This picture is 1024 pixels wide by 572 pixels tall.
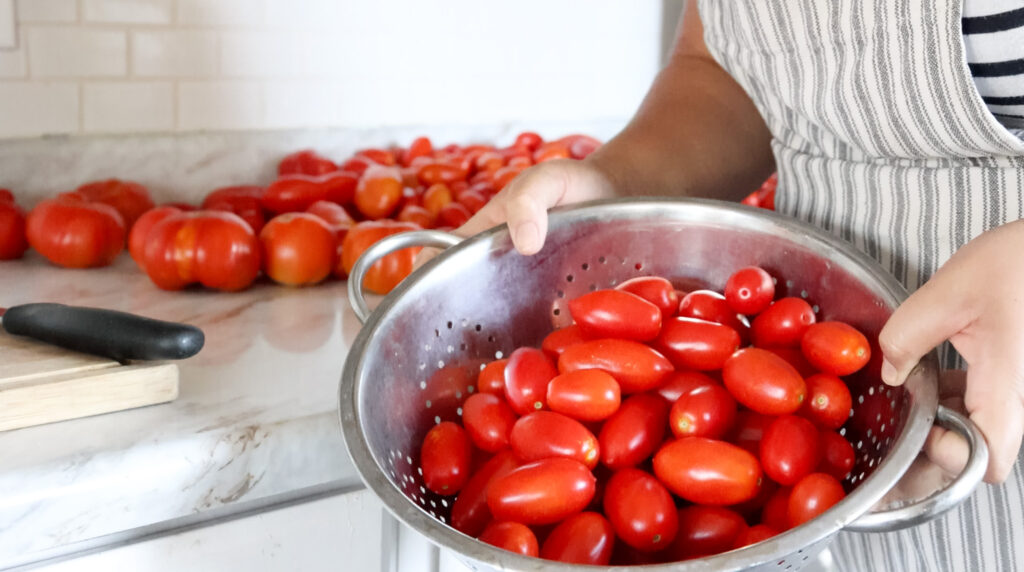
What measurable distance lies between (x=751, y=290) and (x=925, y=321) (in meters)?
0.16

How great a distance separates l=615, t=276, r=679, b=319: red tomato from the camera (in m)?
0.66

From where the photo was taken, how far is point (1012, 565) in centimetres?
60

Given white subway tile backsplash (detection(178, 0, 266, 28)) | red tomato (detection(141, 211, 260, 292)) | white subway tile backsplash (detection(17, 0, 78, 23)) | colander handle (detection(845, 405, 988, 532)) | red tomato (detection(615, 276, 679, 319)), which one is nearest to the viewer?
colander handle (detection(845, 405, 988, 532))

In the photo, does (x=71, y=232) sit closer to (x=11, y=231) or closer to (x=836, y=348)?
(x=11, y=231)

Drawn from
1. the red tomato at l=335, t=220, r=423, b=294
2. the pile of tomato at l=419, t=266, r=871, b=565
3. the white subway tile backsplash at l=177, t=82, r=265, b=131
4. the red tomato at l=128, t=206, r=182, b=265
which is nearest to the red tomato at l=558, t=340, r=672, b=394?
the pile of tomato at l=419, t=266, r=871, b=565

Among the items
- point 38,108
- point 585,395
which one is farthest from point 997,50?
point 38,108

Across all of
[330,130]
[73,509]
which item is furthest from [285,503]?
[330,130]

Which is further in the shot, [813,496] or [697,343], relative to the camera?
[697,343]

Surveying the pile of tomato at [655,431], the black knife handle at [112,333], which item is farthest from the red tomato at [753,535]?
the black knife handle at [112,333]

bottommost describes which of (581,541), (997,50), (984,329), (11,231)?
(11,231)

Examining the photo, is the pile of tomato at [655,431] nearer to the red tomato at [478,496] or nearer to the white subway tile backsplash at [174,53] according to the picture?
the red tomato at [478,496]

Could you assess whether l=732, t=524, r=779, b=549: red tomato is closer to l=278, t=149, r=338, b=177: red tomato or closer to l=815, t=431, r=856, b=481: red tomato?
l=815, t=431, r=856, b=481: red tomato

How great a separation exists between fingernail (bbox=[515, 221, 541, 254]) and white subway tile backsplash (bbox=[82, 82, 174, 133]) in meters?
0.76

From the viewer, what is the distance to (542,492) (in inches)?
20.5
